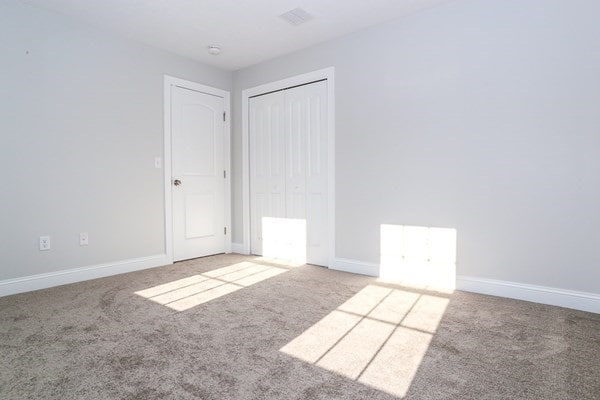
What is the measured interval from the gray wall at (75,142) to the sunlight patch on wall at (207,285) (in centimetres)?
86

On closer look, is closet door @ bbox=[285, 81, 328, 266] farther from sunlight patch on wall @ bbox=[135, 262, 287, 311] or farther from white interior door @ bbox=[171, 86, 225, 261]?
white interior door @ bbox=[171, 86, 225, 261]

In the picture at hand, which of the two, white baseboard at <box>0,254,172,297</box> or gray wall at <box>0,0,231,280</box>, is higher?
gray wall at <box>0,0,231,280</box>

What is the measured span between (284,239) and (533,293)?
255 centimetres

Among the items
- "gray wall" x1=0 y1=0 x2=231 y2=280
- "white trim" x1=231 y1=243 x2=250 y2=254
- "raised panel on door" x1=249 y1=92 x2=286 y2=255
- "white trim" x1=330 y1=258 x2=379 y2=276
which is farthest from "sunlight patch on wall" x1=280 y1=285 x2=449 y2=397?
"gray wall" x1=0 y1=0 x2=231 y2=280

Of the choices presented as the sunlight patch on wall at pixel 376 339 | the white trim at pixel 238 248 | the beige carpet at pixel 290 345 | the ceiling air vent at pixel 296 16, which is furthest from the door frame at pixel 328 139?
the sunlight patch on wall at pixel 376 339

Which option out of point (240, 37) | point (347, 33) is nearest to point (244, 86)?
point (240, 37)

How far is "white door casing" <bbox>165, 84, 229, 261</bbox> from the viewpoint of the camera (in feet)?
13.1

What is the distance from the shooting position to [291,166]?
399cm

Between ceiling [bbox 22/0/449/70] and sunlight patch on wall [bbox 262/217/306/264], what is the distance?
206 cm

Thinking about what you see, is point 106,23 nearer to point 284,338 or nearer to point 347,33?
point 347,33

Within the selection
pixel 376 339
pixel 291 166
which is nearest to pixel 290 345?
pixel 376 339

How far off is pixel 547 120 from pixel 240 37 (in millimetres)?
2941

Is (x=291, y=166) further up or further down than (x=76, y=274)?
further up

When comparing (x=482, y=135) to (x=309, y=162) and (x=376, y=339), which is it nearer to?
(x=309, y=162)
